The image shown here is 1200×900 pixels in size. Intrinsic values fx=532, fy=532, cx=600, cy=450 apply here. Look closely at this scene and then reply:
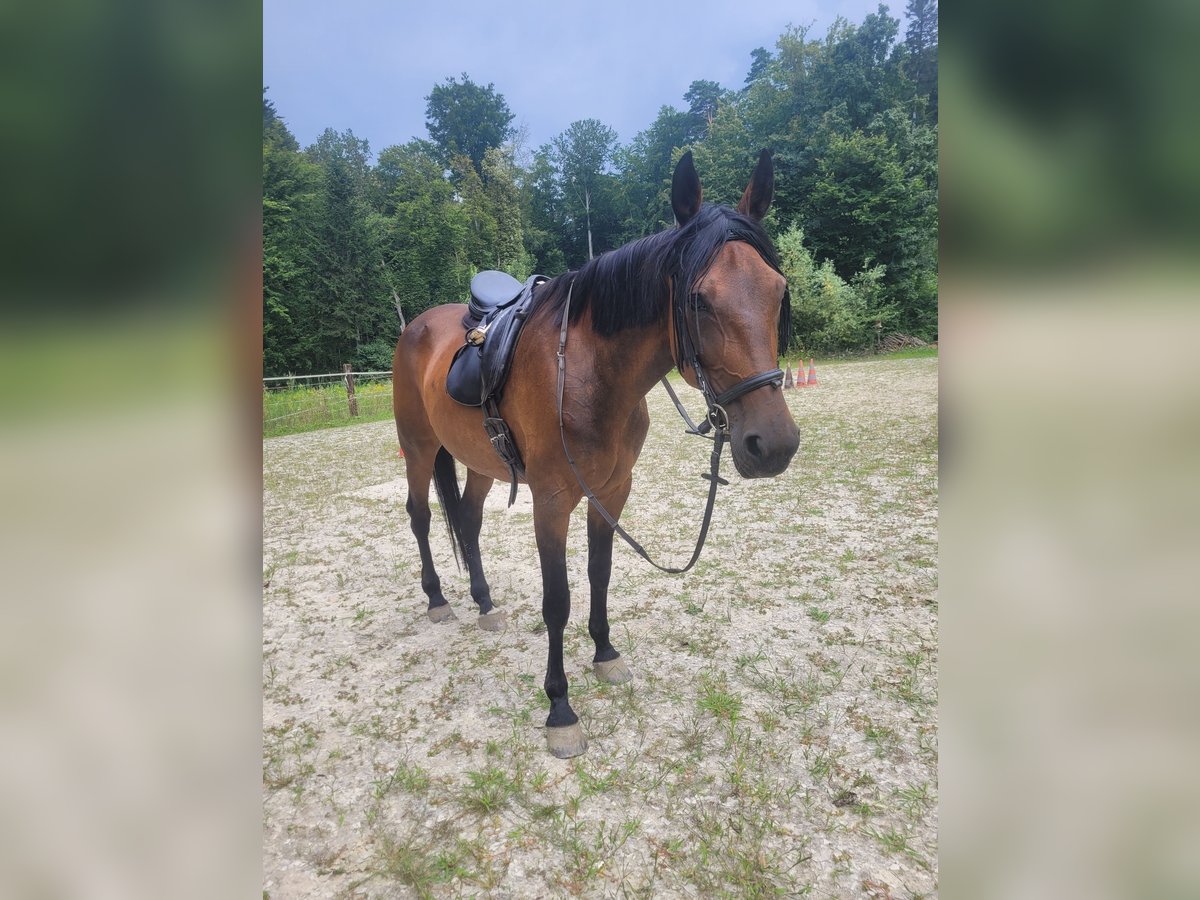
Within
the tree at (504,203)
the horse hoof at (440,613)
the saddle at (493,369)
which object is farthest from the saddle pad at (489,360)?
the tree at (504,203)

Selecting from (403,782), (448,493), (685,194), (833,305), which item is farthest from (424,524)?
(833,305)

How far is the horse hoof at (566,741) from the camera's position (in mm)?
2338

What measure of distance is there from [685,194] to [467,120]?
3234cm

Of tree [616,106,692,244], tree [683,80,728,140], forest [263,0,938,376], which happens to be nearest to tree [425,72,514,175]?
forest [263,0,938,376]

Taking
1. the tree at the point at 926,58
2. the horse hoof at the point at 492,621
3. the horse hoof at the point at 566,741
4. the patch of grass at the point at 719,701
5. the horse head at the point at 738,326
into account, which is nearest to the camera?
the tree at the point at 926,58

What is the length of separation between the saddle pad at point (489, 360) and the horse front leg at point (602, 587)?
83 cm

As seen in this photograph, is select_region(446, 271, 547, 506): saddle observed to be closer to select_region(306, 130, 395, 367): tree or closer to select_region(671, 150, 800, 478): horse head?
select_region(671, 150, 800, 478): horse head

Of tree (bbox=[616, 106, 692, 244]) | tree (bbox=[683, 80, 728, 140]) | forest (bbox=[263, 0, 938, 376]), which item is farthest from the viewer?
tree (bbox=[683, 80, 728, 140])

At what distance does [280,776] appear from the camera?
2283mm

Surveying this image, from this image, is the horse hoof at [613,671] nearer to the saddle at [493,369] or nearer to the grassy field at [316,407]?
the saddle at [493,369]

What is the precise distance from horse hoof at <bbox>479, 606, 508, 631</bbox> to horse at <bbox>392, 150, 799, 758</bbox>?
85cm

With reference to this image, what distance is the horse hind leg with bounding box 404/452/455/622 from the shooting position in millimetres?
3650

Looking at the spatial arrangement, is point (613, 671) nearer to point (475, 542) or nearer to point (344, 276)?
point (475, 542)
